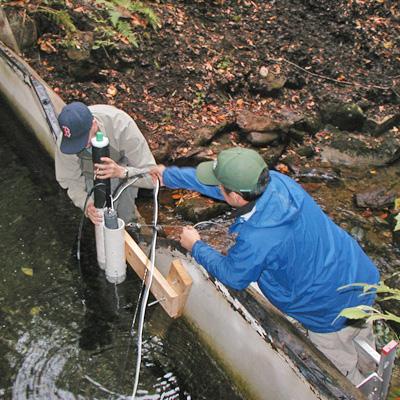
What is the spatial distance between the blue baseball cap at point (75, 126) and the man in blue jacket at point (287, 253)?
1.13 metres

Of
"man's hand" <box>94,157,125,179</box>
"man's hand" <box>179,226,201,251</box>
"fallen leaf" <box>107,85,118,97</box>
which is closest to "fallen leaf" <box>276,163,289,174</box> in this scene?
"fallen leaf" <box>107,85,118,97</box>

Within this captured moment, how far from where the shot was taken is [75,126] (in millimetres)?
4172

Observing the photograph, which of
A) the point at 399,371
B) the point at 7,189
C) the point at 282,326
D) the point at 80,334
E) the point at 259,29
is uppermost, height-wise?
the point at 259,29

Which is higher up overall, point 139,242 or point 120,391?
point 139,242

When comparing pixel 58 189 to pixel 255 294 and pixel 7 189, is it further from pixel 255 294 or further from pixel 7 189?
pixel 255 294

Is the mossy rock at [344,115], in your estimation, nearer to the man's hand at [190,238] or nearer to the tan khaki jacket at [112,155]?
the tan khaki jacket at [112,155]

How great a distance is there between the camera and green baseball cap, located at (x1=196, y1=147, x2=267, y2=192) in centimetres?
342

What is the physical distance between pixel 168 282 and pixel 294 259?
172 centimetres

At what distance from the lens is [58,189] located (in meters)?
6.55

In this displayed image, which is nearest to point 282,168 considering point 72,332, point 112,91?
point 112,91

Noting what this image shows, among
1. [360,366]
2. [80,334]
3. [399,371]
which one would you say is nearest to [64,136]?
[80,334]

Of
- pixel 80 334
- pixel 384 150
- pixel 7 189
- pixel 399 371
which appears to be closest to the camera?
pixel 80 334

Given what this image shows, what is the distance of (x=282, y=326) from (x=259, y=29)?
26.1 ft

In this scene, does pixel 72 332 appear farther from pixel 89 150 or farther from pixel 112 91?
pixel 112 91
